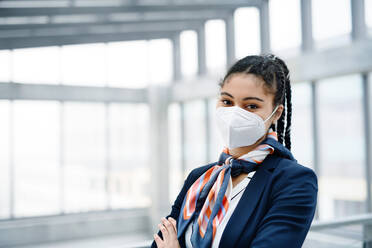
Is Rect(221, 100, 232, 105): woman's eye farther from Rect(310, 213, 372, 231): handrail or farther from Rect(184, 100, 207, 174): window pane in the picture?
Rect(184, 100, 207, 174): window pane

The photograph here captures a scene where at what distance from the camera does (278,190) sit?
51.4 inches

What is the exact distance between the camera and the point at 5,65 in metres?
10.4

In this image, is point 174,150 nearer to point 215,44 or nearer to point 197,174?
point 215,44

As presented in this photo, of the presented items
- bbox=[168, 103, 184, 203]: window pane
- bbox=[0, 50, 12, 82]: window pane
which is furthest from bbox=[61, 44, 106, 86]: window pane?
bbox=[168, 103, 184, 203]: window pane

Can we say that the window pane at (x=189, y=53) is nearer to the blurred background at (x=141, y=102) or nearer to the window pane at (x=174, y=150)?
the blurred background at (x=141, y=102)

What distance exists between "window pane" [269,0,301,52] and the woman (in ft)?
23.1

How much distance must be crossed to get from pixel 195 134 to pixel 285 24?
4.35 metres

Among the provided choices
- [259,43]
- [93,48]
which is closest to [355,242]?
[259,43]

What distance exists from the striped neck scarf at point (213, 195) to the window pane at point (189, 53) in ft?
32.7

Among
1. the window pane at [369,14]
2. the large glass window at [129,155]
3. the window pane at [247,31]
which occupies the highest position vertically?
the window pane at [247,31]

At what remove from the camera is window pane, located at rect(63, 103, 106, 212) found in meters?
11.3

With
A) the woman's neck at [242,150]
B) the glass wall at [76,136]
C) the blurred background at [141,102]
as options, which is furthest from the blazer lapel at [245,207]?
the glass wall at [76,136]

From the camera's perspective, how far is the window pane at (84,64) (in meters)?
11.2

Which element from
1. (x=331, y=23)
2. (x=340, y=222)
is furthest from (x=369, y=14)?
(x=340, y=222)
